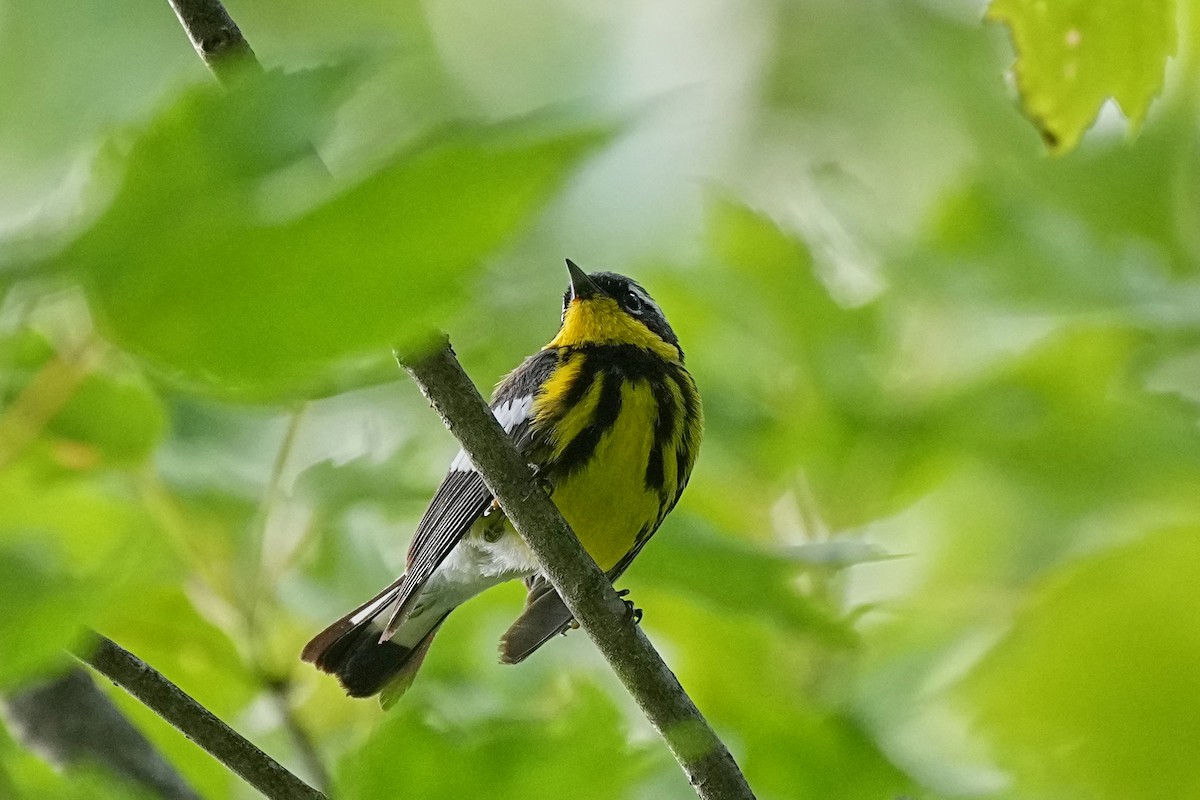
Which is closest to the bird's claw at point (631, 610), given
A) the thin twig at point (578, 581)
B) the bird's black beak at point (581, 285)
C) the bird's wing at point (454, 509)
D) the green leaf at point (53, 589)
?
the thin twig at point (578, 581)

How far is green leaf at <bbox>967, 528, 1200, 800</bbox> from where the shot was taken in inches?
64.7

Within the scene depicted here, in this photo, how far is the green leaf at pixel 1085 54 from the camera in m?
1.23

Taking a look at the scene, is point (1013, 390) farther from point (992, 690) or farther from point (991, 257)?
point (992, 690)

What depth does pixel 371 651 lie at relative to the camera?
105 inches

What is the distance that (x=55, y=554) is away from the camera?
2.35 ft

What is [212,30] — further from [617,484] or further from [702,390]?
[617,484]

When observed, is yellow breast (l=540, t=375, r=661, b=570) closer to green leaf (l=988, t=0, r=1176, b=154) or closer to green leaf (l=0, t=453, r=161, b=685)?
green leaf (l=988, t=0, r=1176, b=154)

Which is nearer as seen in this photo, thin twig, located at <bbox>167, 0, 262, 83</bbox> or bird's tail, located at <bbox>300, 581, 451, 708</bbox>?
thin twig, located at <bbox>167, 0, 262, 83</bbox>

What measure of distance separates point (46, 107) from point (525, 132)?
311 centimetres

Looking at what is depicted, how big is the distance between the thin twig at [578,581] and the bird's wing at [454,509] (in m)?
0.76

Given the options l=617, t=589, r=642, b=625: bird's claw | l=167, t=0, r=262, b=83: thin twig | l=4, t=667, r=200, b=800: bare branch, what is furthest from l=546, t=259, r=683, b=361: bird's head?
l=167, t=0, r=262, b=83: thin twig

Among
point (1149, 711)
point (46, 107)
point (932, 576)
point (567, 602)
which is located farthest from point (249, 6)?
point (1149, 711)

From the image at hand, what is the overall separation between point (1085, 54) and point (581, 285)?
2.22 m

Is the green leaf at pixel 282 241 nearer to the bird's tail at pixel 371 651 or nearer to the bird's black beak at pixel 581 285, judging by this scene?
the bird's tail at pixel 371 651
